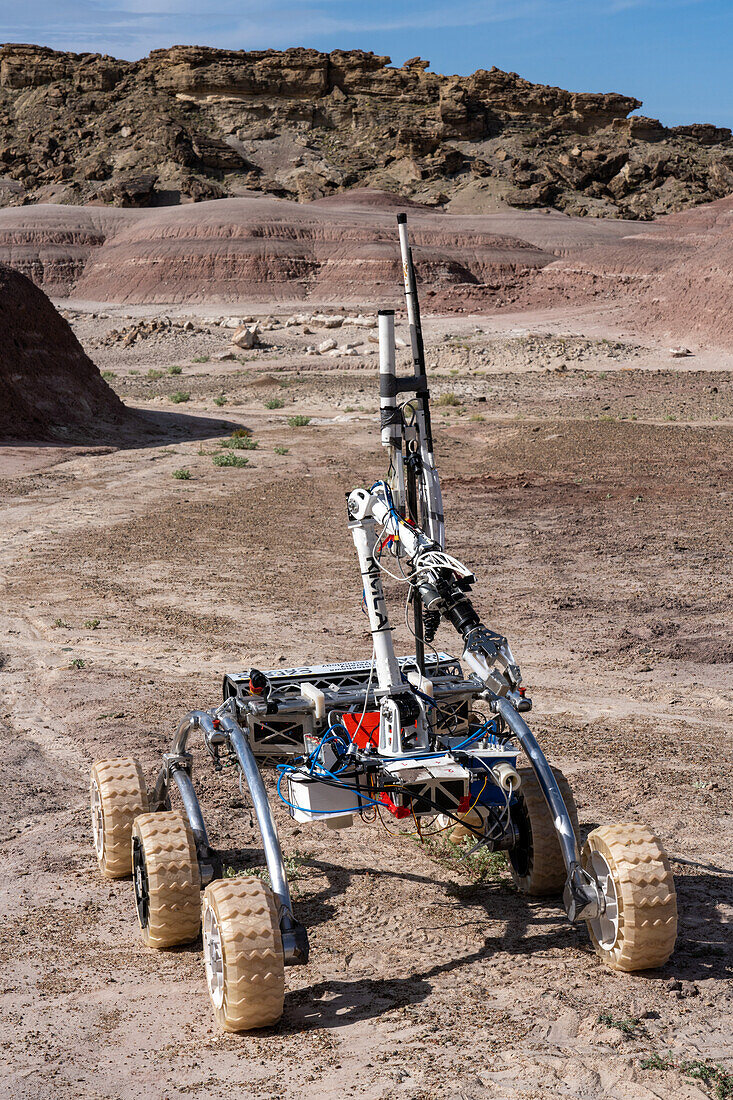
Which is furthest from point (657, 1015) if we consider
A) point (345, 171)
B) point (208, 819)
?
point (345, 171)

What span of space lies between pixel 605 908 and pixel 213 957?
5.62 feet

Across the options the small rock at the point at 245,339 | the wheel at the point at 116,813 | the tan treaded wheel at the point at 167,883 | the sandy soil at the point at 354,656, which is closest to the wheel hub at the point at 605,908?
the sandy soil at the point at 354,656

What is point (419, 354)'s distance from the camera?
573 centimetres

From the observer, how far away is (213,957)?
4.61 meters

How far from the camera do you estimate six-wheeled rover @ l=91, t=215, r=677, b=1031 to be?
4.56m

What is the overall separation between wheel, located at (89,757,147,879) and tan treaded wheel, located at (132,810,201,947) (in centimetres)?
67

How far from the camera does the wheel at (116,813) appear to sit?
6000 millimetres

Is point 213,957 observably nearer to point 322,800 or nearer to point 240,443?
point 322,800

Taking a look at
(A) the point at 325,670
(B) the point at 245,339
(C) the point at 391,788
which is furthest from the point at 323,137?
(C) the point at 391,788

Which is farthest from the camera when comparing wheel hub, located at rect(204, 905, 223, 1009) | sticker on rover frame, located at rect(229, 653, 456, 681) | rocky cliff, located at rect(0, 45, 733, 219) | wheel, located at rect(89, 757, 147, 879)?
rocky cliff, located at rect(0, 45, 733, 219)

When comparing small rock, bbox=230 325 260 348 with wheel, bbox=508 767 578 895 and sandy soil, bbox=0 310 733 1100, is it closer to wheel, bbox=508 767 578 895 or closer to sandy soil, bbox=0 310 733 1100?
sandy soil, bbox=0 310 733 1100

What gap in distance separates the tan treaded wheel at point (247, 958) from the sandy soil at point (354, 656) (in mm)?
151

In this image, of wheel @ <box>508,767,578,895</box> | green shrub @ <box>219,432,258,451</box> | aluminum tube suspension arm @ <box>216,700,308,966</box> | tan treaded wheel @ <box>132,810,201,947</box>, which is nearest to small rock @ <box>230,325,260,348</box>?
green shrub @ <box>219,432,258,451</box>

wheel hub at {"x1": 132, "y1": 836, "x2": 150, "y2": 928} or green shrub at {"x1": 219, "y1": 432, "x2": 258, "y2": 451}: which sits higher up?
green shrub at {"x1": 219, "y1": 432, "x2": 258, "y2": 451}
